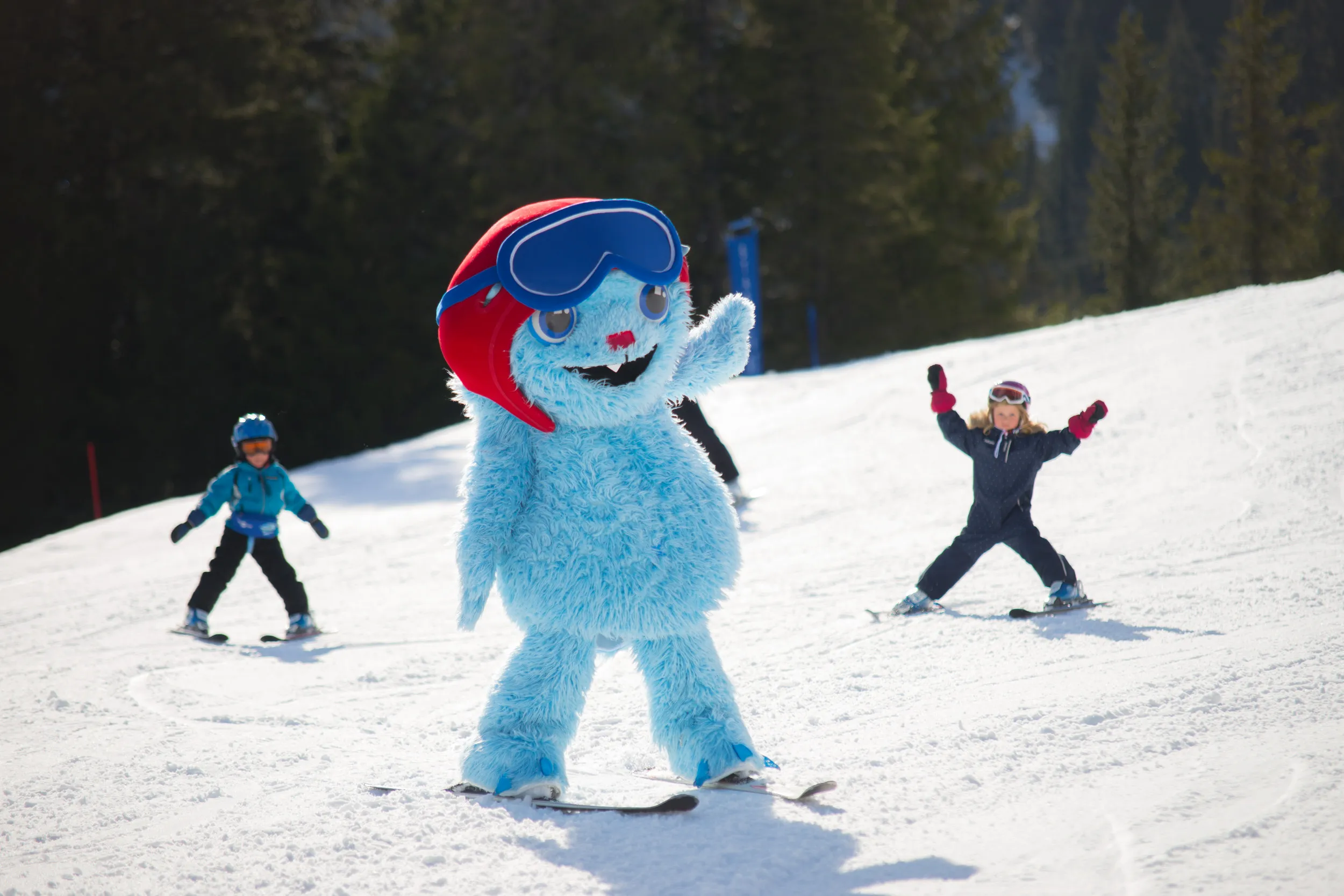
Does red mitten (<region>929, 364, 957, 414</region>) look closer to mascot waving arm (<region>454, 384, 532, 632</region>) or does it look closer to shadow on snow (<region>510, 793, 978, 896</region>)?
mascot waving arm (<region>454, 384, 532, 632</region>)

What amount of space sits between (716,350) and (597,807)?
1508 mm

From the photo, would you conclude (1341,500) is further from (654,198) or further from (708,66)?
(708,66)

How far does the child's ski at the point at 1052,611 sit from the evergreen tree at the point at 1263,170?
22.8m

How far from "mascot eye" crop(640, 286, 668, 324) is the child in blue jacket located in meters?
3.37

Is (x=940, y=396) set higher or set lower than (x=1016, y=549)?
higher

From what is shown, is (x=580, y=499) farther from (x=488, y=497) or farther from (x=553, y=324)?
(x=553, y=324)

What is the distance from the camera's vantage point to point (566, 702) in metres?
3.87

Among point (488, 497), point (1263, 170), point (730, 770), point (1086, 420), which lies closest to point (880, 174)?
point (1263, 170)

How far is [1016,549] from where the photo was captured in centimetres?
582

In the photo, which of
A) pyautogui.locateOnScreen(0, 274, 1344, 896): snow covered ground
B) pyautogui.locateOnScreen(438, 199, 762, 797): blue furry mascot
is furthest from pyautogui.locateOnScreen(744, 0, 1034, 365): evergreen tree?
pyautogui.locateOnScreen(438, 199, 762, 797): blue furry mascot

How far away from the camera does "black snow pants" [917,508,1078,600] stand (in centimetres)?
577

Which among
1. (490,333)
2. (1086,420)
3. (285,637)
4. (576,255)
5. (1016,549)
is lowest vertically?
(285,637)

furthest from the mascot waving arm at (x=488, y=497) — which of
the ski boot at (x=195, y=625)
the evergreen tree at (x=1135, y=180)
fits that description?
the evergreen tree at (x=1135, y=180)

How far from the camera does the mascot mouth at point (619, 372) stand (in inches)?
158
